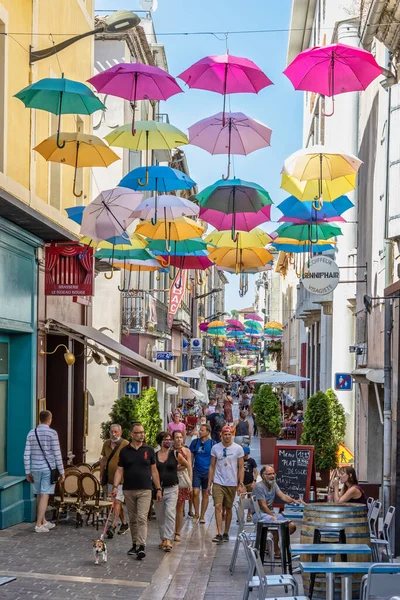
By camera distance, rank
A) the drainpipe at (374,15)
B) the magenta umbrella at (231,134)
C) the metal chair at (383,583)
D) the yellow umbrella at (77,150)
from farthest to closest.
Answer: the magenta umbrella at (231,134) → the yellow umbrella at (77,150) → the drainpipe at (374,15) → the metal chair at (383,583)

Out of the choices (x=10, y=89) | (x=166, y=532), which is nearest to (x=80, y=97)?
(x=10, y=89)

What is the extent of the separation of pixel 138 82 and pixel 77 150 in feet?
7.34

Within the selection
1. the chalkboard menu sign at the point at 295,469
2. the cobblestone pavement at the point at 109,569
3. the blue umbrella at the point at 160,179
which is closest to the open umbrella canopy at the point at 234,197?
the blue umbrella at the point at 160,179

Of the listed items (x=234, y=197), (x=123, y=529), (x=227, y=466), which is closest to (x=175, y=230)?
(x=234, y=197)

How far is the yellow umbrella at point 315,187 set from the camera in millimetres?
15820

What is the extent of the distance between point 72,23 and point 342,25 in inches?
390

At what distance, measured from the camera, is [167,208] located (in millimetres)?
17500

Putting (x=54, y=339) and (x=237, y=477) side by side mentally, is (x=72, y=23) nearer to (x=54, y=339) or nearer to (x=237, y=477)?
(x=54, y=339)

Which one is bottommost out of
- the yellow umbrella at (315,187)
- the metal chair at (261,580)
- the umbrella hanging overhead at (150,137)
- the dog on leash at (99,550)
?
the dog on leash at (99,550)

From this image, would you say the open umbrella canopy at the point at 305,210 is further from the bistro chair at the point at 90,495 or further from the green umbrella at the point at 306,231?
the bistro chair at the point at 90,495

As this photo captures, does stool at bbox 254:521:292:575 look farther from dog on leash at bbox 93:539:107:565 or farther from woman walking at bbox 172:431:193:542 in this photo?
woman walking at bbox 172:431:193:542

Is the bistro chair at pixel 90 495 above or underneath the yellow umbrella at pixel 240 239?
underneath

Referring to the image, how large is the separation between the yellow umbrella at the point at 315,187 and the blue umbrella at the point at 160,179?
1.68m

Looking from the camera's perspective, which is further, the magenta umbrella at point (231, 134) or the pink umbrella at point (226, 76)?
the magenta umbrella at point (231, 134)
